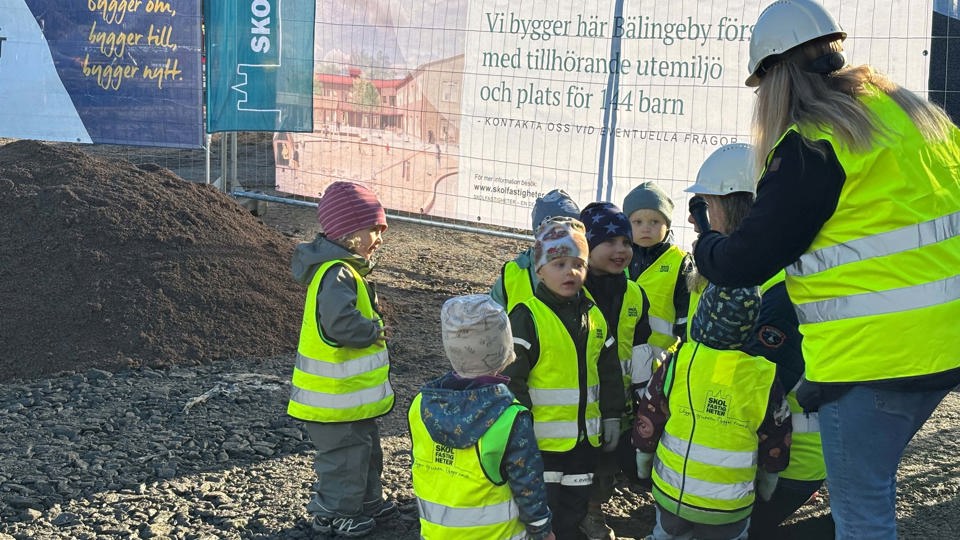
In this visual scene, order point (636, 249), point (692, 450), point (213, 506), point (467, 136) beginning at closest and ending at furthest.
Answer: point (692, 450)
point (213, 506)
point (636, 249)
point (467, 136)

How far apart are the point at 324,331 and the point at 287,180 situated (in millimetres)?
6153

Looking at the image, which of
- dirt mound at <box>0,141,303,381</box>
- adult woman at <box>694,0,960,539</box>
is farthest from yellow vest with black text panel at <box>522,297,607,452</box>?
dirt mound at <box>0,141,303,381</box>

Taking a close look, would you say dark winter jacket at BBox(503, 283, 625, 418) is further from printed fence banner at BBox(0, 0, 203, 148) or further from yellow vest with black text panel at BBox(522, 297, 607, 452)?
printed fence banner at BBox(0, 0, 203, 148)

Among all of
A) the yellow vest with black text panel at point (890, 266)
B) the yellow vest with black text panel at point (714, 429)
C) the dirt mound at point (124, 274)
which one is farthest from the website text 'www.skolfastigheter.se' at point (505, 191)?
the yellow vest with black text panel at point (890, 266)

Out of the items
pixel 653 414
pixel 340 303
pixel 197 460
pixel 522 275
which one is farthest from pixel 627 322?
pixel 197 460

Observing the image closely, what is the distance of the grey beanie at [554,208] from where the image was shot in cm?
462

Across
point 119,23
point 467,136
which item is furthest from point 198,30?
point 467,136

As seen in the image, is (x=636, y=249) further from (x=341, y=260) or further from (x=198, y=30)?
(x=198, y=30)

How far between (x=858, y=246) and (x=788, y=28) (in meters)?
0.66

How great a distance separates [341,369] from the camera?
173 inches

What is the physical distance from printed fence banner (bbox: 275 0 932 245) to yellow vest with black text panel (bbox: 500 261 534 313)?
11.7 feet

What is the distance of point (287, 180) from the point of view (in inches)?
404

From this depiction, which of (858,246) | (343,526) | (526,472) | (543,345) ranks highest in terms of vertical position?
(858,246)

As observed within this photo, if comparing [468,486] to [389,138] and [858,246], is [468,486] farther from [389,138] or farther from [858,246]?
[389,138]
